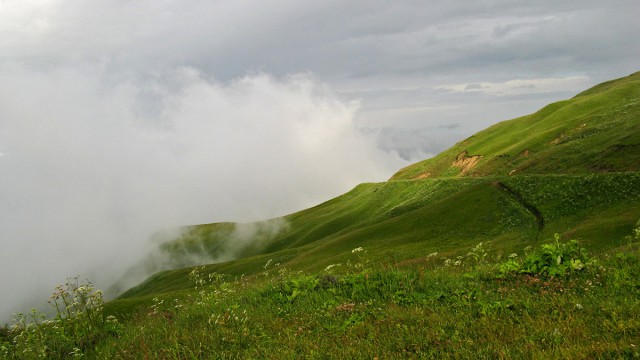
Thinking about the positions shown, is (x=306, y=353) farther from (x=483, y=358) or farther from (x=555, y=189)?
(x=555, y=189)

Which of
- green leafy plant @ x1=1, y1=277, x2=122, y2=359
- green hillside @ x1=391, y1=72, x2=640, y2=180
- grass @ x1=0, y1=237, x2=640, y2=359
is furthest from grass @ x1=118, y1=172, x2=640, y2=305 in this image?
green leafy plant @ x1=1, y1=277, x2=122, y2=359

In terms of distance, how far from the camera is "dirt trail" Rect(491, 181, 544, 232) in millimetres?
59125

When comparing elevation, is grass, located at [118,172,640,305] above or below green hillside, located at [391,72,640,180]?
below

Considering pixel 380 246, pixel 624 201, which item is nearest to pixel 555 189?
pixel 624 201

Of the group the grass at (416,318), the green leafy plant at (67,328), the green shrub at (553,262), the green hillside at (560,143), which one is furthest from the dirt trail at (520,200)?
the green leafy plant at (67,328)

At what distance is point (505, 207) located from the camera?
226 feet

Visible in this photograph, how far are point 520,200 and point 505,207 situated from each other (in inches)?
113

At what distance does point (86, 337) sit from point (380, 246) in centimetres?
6122

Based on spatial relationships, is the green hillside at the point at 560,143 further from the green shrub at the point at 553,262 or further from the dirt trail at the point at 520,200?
the green shrub at the point at 553,262

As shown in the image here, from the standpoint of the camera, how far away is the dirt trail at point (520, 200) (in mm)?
59125

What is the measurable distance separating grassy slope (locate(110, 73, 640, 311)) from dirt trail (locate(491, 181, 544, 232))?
0.16 metres

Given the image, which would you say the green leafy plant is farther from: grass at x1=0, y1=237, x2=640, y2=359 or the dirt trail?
the dirt trail

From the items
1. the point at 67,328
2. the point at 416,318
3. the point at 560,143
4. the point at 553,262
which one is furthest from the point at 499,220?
the point at 560,143

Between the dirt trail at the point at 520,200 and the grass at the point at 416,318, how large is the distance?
163ft
